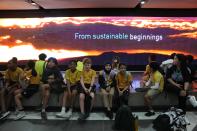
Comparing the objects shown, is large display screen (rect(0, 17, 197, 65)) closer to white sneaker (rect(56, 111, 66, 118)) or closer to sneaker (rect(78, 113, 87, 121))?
white sneaker (rect(56, 111, 66, 118))

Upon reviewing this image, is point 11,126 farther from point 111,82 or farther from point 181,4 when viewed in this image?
point 181,4

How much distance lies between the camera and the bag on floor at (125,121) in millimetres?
7871

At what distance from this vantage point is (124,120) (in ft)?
26.4

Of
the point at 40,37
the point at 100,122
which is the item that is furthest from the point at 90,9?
the point at 100,122

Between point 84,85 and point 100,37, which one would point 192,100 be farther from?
point 100,37

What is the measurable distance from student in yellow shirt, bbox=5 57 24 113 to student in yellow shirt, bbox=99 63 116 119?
2.10 meters

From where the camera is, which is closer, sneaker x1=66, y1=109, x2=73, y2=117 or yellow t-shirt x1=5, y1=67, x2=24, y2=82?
sneaker x1=66, y1=109, x2=73, y2=117

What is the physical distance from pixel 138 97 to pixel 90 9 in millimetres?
7619

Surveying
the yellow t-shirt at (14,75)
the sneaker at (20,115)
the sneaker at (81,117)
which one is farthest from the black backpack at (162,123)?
the yellow t-shirt at (14,75)

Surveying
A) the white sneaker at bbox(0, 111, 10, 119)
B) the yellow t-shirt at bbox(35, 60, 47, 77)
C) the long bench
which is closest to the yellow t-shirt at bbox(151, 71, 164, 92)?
the long bench

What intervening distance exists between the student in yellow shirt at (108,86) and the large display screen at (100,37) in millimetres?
6686

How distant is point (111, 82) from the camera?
9.48 m

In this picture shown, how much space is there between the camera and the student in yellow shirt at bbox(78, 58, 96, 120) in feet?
29.3

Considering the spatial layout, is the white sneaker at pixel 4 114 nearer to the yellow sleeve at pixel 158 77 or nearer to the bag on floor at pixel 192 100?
the yellow sleeve at pixel 158 77
